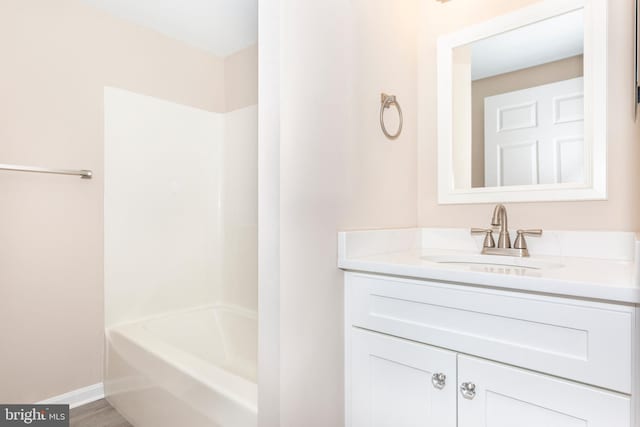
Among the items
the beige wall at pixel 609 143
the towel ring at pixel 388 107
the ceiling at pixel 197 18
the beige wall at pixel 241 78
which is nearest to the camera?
the beige wall at pixel 609 143

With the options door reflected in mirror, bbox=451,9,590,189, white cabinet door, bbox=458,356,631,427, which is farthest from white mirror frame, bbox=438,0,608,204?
white cabinet door, bbox=458,356,631,427

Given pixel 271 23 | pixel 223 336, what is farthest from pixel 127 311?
pixel 271 23

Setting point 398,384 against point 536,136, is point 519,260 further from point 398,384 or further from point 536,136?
point 398,384

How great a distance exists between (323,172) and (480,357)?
74 cm

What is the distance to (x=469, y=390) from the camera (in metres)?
1.01

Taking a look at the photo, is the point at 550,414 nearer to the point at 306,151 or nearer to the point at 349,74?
the point at 306,151

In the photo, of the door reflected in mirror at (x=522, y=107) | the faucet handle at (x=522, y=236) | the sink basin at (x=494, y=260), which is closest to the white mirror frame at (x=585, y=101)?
the door reflected in mirror at (x=522, y=107)

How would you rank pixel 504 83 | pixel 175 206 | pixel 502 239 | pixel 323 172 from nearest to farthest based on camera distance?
pixel 323 172 < pixel 502 239 < pixel 504 83 < pixel 175 206

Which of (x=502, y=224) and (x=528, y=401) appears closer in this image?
(x=528, y=401)

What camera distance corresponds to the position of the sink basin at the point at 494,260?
1.27 m

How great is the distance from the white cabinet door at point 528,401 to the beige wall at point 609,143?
704mm

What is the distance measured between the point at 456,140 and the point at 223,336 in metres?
1.88

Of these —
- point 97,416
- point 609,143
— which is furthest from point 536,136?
point 97,416

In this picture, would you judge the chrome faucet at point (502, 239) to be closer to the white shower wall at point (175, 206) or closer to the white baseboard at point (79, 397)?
the white shower wall at point (175, 206)
